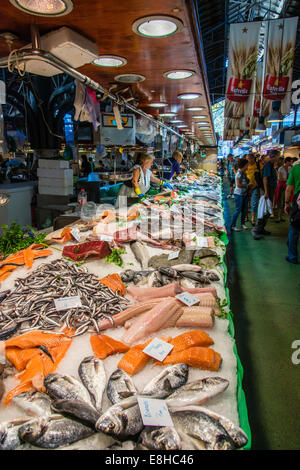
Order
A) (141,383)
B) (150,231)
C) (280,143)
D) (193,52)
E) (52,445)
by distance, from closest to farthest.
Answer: (52,445)
(141,383)
(193,52)
(150,231)
(280,143)

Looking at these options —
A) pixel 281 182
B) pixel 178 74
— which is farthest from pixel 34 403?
pixel 281 182

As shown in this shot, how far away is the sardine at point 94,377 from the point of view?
1.48 metres

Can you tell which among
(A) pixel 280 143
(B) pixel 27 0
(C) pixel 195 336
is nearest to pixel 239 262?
(C) pixel 195 336

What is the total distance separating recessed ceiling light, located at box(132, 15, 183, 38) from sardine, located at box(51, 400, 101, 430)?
9.58ft

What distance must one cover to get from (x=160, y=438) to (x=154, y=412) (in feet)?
0.42

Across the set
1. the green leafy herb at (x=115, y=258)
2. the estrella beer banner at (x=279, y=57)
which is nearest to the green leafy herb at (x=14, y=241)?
the green leafy herb at (x=115, y=258)

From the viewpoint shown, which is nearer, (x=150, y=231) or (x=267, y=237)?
(x=150, y=231)

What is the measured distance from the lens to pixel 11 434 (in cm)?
125

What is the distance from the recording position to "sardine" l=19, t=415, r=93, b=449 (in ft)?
4.03

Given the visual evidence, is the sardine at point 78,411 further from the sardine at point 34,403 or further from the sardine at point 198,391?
the sardine at point 198,391

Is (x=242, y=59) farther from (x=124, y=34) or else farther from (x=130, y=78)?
(x=124, y=34)

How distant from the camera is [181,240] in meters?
3.96

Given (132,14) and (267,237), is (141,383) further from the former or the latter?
(267,237)

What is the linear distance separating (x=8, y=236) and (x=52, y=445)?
2985mm
